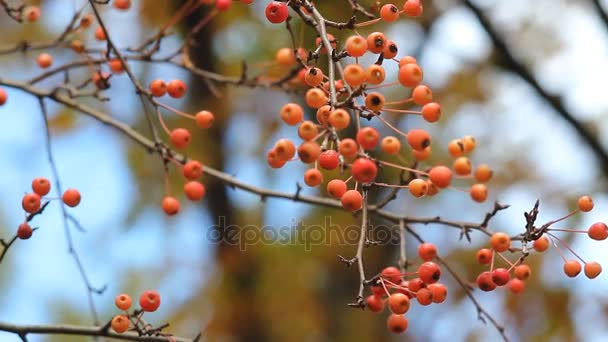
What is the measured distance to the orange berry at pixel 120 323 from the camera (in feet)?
4.11

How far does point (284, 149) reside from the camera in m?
1.01

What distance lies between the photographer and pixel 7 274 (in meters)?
5.02

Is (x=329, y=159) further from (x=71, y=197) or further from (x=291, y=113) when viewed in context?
(x=71, y=197)

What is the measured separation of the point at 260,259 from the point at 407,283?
243 centimetres

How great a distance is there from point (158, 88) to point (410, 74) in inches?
27.1

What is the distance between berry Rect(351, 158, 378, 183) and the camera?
96 cm

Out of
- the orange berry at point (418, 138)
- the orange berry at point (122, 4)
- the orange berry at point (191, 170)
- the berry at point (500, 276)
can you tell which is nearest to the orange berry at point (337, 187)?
the orange berry at point (418, 138)

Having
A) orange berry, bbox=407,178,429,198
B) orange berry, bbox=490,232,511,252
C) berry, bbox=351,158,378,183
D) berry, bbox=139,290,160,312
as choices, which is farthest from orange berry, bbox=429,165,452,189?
berry, bbox=139,290,160,312

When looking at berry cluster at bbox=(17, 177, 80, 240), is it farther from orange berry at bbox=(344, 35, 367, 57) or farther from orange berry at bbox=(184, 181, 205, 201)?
orange berry at bbox=(344, 35, 367, 57)

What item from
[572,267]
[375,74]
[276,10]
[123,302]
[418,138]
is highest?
[276,10]

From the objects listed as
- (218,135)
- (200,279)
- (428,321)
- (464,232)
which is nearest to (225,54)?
(218,135)

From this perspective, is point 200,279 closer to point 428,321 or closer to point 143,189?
point 143,189

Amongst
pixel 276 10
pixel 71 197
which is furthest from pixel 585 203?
pixel 71 197

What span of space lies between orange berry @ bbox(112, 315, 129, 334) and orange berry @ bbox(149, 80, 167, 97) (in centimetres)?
55
